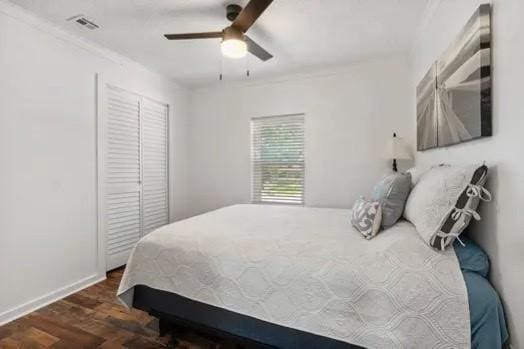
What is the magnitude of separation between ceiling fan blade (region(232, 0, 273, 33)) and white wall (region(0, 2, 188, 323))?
1.79 m

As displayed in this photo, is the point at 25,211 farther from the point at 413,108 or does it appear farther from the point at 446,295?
the point at 413,108

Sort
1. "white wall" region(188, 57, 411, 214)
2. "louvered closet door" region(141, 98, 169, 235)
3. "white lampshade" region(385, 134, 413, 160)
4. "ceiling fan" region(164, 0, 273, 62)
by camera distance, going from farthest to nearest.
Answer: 1. "louvered closet door" region(141, 98, 169, 235)
2. "white wall" region(188, 57, 411, 214)
3. "white lampshade" region(385, 134, 413, 160)
4. "ceiling fan" region(164, 0, 273, 62)

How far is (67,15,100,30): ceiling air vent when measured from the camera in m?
2.34

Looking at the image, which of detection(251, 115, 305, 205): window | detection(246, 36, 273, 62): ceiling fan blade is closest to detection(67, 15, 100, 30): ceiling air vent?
detection(246, 36, 273, 62): ceiling fan blade

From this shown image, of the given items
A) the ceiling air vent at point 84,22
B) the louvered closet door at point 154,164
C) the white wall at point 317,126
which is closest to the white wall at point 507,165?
the white wall at point 317,126

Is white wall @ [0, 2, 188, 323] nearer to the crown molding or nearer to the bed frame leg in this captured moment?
the crown molding

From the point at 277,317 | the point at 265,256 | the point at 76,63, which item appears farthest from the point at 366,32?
the point at 76,63

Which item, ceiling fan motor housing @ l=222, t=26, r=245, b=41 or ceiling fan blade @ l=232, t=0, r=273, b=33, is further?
ceiling fan motor housing @ l=222, t=26, r=245, b=41

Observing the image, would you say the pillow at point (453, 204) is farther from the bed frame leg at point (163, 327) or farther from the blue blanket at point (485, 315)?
the bed frame leg at point (163, 327)

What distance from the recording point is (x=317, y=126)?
11.8ft

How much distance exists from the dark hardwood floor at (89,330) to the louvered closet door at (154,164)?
1325mm

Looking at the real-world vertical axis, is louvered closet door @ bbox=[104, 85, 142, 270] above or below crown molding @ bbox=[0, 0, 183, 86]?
below

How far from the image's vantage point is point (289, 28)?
2518mm

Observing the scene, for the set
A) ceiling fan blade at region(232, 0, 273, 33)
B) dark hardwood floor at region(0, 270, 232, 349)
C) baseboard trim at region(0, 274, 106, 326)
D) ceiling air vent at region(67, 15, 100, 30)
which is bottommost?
dark hardwood floor at region(0, 270, 232, 349)
